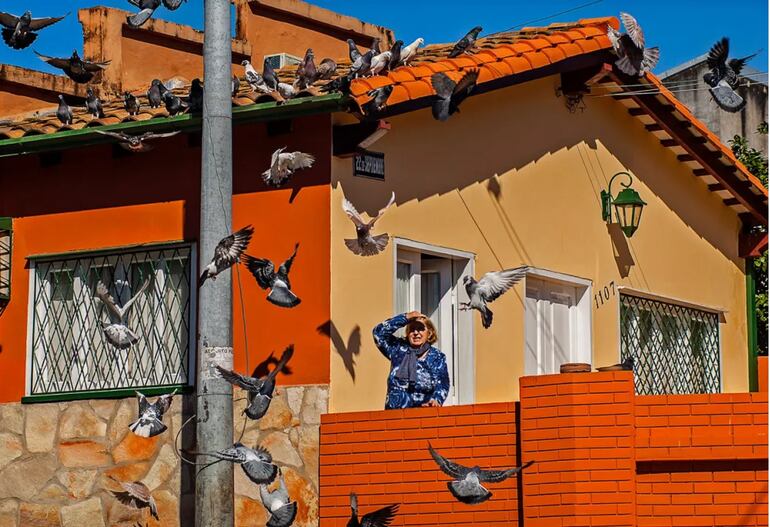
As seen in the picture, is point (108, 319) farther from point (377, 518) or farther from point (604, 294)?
point (604, 294)

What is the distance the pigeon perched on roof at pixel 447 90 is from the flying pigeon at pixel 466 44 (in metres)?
1.17

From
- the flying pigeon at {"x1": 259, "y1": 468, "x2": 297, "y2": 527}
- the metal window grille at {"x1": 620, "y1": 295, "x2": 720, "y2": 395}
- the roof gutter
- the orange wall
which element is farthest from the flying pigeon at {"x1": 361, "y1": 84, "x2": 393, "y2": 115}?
the metal window grille at {"x1": 620, "y1": 295, "x2": 720, "y2": 395}

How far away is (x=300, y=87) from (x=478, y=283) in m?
1.90

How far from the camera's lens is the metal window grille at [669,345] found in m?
14.6

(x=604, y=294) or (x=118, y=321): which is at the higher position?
(x=604, y=294)

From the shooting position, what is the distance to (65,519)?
11.8 m

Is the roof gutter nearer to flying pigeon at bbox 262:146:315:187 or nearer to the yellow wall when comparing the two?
flying pigeon at bbox 262:146:315:187

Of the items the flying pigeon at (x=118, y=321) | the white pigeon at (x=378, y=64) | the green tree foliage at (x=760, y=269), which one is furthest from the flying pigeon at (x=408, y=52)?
the green tree foliage at (x=760, y=269)

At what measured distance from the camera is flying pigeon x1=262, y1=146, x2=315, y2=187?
10.8 metres

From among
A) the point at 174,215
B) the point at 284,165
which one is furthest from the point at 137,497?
the point at 284,165

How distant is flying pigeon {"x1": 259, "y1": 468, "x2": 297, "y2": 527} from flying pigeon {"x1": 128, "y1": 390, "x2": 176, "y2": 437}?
43.0 inches

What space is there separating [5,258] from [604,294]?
5079mm

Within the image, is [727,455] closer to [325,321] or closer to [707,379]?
[325,321]

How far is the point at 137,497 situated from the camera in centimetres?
1089
